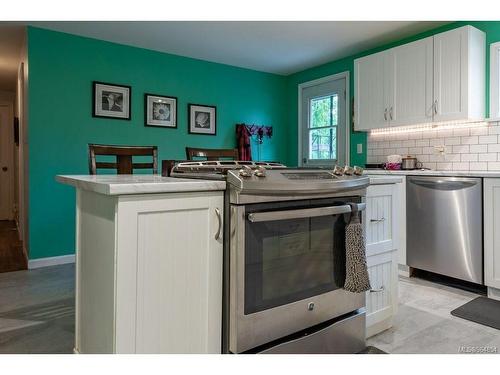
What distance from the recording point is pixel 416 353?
182 cm

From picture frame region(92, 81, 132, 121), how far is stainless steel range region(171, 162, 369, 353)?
2.63 metres

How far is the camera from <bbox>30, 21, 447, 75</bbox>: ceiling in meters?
3.50

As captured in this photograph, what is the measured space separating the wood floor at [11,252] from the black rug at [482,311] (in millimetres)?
3693

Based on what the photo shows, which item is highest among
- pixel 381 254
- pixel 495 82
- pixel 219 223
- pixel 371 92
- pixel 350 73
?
pixel 350 73

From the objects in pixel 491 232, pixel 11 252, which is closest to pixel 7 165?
pixel 11 252

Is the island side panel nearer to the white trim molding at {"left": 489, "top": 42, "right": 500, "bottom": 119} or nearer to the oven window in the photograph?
the oven window

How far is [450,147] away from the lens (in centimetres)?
348

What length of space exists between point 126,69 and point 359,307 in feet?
11.5

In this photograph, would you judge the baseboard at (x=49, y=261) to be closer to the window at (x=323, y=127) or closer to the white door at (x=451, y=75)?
the window at (x=323, y=127)

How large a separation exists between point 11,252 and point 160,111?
2.31 metres

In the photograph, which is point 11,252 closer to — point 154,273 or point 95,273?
point 95,273

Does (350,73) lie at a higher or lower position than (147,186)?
higher

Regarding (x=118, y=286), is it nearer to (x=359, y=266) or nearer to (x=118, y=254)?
(x=118, y=254)
